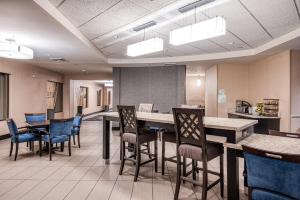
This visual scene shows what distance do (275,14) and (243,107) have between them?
3410 mm

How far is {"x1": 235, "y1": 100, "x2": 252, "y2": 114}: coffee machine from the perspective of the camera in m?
5.89

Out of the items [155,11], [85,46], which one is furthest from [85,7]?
[85,46]

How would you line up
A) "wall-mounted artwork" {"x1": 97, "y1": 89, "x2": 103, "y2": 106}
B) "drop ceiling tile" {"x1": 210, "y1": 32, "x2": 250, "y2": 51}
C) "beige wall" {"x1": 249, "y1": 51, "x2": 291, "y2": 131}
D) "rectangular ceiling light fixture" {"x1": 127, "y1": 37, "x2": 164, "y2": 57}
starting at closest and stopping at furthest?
"rectangular ceiling light fixture" {"x1": 127, "y1": 37, "x2": 164, "y2": 57} < "drop ceiling tile" {"x1": 210, "y1": 32, "x2": 250, "y2": 51} < "beige wall" {"x1": 249, "y1": 51, "x2": 291, "y2": 131} < "wall-mounted artwork" {"x1": 97, "y1": 89, "x2": 103, "y2": 106}

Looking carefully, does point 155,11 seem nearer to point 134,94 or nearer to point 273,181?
point 273,181

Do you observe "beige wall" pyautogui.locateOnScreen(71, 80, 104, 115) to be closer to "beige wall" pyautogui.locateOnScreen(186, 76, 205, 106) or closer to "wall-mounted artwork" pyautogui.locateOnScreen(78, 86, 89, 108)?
"wall-mounted artwork" pyautogui.locateOnScreen(78, 86, 89, 108)

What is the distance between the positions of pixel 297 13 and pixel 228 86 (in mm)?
3596

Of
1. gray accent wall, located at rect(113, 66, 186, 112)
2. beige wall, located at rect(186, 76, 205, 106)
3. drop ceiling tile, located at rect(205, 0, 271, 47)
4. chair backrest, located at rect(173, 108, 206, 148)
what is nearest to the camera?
chair backrest, located at rect(173, 108, 206, 148)

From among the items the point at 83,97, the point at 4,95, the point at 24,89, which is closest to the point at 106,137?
the point at 4,95

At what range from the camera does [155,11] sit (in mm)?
3051

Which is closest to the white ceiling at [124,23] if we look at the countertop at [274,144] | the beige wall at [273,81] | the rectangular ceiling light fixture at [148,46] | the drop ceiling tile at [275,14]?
the drop ceiling tile at [275,14]

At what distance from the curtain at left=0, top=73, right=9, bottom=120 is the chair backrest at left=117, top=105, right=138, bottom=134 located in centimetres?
505

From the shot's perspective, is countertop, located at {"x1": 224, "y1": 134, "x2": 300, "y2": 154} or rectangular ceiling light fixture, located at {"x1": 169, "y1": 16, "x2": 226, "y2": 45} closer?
countertop, located at {"x1": 224, "y1": 134, "x2": 300, "y2": 154}

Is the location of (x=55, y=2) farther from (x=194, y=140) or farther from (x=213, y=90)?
(x=213, y=90)

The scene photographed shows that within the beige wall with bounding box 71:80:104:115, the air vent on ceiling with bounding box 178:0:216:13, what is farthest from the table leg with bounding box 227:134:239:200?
the beige wall with bounding box 71:80:104:115
